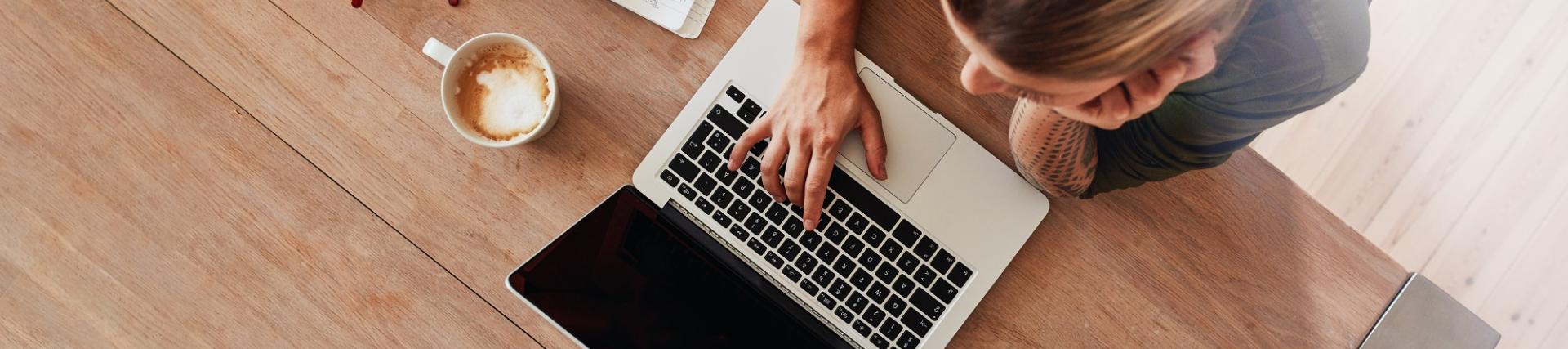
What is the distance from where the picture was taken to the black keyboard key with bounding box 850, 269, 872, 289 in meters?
0.81

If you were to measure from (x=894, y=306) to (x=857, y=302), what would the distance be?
0.03 metres

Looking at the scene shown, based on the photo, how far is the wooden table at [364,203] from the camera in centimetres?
82

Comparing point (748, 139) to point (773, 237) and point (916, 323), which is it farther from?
point (916, 323)

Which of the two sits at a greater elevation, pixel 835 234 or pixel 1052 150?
pixel 1052 150

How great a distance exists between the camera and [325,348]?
83 cm

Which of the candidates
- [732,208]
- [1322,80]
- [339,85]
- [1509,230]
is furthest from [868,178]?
[1509,230]

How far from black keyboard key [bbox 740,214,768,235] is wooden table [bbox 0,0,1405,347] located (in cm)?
12

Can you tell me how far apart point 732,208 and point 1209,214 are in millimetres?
447

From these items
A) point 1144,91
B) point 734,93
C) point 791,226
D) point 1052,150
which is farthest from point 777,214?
point 1144,91

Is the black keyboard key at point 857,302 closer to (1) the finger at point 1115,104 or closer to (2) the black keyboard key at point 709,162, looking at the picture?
(2) the black keyboard key at point 709,162

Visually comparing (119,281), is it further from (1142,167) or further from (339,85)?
(1142,167)

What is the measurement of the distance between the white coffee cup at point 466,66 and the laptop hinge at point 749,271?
14cm

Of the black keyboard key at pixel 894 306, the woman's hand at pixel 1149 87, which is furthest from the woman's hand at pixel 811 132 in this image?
the woman's hand at pixel 1149 87

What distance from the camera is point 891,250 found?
81 centimetres
